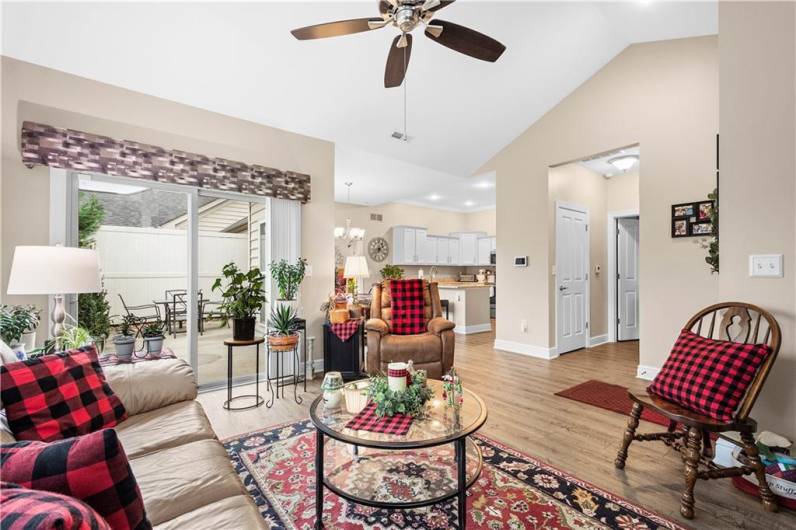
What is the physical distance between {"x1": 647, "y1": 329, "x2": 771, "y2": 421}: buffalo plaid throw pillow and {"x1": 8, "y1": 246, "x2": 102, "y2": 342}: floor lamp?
3283 millimetres

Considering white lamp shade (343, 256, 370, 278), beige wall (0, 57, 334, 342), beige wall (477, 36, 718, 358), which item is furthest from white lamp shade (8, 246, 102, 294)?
beige wall (477, 36, 718, 358)

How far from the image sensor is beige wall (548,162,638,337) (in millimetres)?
5387

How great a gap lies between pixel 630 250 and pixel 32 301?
23.7 feet

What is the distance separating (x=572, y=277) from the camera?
527 cm

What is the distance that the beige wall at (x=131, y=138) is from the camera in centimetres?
267

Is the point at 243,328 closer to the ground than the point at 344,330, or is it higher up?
higher up

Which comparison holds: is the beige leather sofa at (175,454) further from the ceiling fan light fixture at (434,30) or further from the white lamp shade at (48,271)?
the ceiling fan light fixture at (434,30)

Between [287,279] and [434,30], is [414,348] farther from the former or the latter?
[434,30]

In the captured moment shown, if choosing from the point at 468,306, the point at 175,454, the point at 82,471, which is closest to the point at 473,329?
the point at 468,306

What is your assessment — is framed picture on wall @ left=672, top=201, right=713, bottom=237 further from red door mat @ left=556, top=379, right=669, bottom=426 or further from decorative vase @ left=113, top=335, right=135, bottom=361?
decorative vase @ left=113, top=335, right=135, bottom=361

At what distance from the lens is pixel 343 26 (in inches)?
83.0

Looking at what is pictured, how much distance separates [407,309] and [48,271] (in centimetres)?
280

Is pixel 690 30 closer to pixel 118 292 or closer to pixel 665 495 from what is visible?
pixel 665 495

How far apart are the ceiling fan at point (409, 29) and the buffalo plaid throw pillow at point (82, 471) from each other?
6.85 feet
